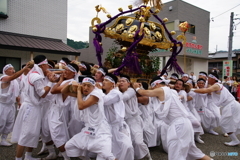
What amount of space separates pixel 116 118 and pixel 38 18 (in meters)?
11.5

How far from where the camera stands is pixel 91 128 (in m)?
3.05

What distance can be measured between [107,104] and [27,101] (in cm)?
146

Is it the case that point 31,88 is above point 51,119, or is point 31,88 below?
above

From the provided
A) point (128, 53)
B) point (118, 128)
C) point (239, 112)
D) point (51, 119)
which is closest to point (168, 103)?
point (118, 128)

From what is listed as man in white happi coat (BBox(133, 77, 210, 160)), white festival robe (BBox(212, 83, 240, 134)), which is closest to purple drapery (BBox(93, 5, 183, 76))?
man in white happi coat (BBox(133, 77, 210, 160))

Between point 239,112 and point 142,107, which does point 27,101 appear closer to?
point 142,107

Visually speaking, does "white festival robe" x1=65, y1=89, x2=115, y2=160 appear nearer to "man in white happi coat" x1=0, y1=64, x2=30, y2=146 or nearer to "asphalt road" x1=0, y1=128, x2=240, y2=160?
"asphalt road" x1=0, y1=128, x2=240, y2=160

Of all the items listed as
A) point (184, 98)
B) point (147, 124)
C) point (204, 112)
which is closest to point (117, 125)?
point (147, 124)

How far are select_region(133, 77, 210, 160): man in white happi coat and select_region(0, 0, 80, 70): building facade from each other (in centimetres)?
944

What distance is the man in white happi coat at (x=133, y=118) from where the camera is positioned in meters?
3.79

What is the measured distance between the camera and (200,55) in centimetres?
1898

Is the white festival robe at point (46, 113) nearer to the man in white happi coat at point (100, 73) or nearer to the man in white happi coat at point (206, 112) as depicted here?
the man in white happi coat at point (100, 73)

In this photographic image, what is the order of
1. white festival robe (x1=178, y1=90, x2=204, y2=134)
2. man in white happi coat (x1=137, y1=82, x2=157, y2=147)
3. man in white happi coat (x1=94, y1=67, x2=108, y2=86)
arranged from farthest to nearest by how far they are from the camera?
1. white festival robe (x1=178, y1=90, x2=204, y2=134)
2. man in white happi coat (x1=137, y1=82, x2=157, y2=147)
3. man in white happi coat (x1=94, y1=67, x2=108, y2=86)

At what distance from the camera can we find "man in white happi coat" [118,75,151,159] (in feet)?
12.5
